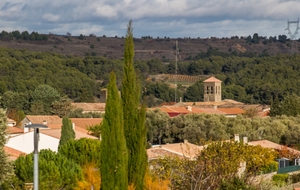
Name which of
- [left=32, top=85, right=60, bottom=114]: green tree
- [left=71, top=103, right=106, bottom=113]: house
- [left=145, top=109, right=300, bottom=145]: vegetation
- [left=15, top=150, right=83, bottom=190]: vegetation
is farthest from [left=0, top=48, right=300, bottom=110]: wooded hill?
[left=15, top=150, right=83, bottom=190]: vegetation

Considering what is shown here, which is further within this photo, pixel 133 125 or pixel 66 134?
pixel 66 134

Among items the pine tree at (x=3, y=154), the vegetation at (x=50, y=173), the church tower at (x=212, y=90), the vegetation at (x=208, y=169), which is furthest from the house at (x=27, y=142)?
the church tower at (x=212, y=90)

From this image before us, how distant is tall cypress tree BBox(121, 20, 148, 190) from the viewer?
952 centimetres

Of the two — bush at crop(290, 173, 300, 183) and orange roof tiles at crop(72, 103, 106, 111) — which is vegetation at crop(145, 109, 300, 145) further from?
orange roof tiles at crop(72, 103, 106, 111)

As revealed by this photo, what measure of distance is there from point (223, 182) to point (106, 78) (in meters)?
109

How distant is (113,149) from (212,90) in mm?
91720

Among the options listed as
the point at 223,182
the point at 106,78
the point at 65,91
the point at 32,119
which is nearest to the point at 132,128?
the point at 223,182

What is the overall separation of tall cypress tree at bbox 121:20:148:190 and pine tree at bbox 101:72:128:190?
0.63 metres

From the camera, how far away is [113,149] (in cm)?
877

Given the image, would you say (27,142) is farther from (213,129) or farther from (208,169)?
(213,129)

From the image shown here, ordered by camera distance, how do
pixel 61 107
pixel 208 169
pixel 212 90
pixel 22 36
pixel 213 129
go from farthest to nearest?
pixel 22 36
pixel 212 90
pixel 61 107
pixel 213 129
pixel 208 169

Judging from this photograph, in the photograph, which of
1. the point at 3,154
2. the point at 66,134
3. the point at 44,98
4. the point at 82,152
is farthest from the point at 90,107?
the point at 3,154

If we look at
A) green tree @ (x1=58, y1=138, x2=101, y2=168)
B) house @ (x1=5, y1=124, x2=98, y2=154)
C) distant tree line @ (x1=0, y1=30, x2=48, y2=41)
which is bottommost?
house @ (x1=5, y1=124, x2=98, y2=154)

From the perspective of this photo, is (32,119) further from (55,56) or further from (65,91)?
(55,56)
